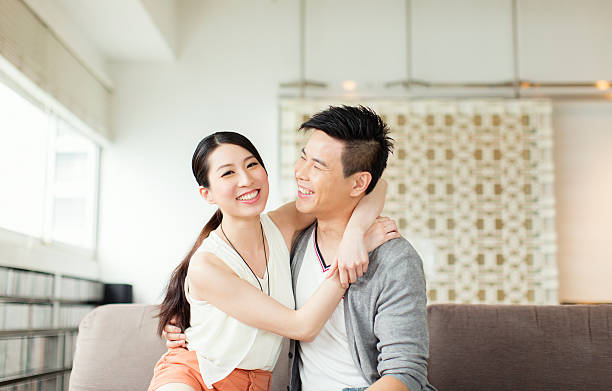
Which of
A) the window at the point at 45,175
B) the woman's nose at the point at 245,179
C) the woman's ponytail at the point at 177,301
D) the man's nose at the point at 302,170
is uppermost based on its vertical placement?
the window at the point at 45,175

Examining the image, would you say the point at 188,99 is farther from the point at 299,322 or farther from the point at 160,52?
the point at 299,322

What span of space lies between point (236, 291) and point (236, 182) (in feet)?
0.96

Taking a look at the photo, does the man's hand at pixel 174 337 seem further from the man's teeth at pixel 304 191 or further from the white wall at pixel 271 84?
the white wall at pixel 271 84

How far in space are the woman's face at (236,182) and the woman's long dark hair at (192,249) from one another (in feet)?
0.06

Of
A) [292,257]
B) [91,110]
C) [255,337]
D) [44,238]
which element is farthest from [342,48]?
[255,337]

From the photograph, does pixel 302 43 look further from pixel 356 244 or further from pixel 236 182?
pixel 356 244

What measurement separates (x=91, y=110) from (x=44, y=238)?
1086mm

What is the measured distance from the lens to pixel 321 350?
5.89ft

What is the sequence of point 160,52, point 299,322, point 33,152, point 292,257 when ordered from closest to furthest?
1. point 299,322
2. point 292,257
3. point 33,152
4. point 160,52

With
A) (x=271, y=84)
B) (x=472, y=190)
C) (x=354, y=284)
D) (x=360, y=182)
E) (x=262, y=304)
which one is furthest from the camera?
(x=271, y=84)

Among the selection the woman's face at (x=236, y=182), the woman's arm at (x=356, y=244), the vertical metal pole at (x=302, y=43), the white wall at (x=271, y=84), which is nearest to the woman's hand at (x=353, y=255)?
the woman's arm at (x=356, y=244)

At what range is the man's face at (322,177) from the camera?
5.97ft

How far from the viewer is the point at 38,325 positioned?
346 cm

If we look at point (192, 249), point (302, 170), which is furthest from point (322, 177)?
point (192, 249)
